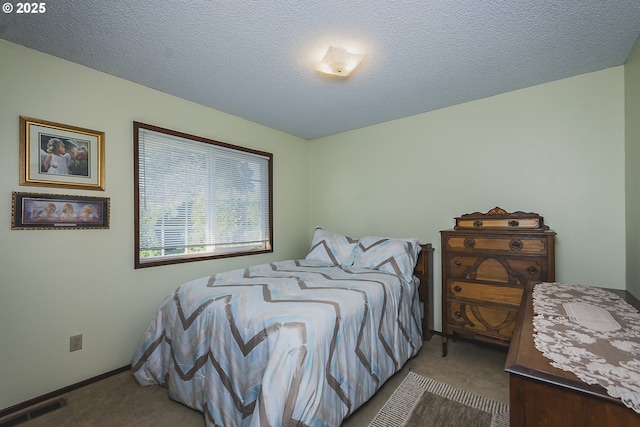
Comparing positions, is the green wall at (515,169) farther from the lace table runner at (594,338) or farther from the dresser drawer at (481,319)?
the lace table runner at (594,338)

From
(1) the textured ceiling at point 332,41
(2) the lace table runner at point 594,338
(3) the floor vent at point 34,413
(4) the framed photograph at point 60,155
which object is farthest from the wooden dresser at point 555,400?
→ (4) the framed photograph at point 60,155

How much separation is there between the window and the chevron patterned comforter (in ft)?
2.45

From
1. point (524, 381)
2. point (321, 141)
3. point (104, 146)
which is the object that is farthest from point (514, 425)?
point (321, 141)

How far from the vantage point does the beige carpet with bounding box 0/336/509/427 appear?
1.70 metres

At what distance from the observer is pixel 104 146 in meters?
2.22

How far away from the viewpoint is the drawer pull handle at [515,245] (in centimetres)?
212

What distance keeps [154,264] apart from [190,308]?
902mm

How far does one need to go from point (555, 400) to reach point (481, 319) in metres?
1.71

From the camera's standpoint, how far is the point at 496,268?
220 cm

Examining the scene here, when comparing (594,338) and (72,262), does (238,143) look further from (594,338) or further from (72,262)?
(594,338)

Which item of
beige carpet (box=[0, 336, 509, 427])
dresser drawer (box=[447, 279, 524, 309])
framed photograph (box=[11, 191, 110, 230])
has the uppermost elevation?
framed photograph (box=[11, 191, 110, 230])

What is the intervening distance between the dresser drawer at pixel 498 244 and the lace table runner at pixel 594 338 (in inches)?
21.7

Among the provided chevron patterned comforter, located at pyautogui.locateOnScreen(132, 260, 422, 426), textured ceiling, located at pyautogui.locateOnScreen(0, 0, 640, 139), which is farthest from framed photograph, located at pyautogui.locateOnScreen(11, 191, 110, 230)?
textured ceiling, located at pyautogui.locateOnScreen(0, 0, 640, 139)

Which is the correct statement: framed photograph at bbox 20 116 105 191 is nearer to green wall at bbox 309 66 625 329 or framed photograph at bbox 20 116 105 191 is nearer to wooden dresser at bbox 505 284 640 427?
green wall at bbox 309 66 625 329
